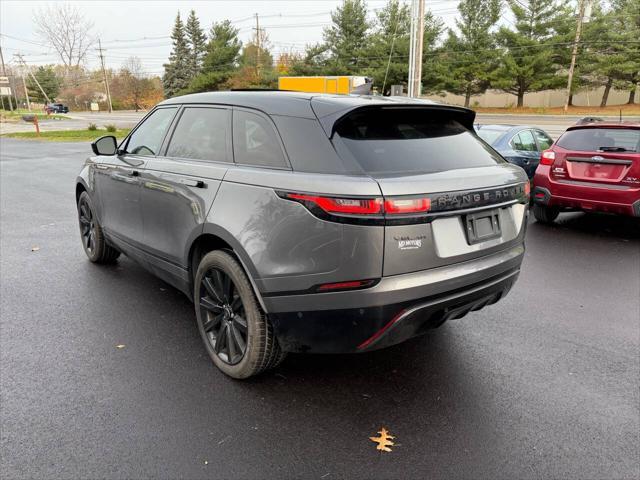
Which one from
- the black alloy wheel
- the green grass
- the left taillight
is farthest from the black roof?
the green grass

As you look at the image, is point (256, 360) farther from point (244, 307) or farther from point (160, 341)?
point (160, 341)

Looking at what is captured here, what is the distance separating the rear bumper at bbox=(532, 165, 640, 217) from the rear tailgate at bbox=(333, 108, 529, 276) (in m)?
3.97

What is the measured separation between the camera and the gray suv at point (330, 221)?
2395 mm

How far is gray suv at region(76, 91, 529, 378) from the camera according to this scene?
2.39 m

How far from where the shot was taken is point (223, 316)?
10.2 feet

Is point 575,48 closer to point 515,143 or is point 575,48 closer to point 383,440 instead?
point 515,143

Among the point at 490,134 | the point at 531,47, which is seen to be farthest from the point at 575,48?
the point at 490,134

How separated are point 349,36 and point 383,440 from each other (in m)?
52.7

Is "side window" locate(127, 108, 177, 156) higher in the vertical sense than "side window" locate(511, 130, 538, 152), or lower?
higher

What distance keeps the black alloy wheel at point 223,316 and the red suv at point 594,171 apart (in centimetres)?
551

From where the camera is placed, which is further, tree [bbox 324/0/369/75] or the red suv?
tree [bbox 324/0/369/75]

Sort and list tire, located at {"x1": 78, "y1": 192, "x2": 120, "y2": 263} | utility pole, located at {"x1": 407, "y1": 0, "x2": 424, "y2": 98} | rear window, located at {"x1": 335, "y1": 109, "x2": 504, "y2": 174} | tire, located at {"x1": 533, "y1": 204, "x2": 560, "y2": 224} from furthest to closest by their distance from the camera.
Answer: utility pole, located at {"x1": 407, "y1": 0, "x2": 424, "y2": 98} → tire, located at {"x1": 533, "y1": 204, "x2": 560, "y2": 224} → tire, located at {"x1": 78, "y1": 192, "x2": 120, "y2": 263} → rear window, located at {"x1": 335, "y1": 109, "x2": 504, "y2": 174}

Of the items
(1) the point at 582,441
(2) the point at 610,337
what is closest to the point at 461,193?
(1) the point at 582,441

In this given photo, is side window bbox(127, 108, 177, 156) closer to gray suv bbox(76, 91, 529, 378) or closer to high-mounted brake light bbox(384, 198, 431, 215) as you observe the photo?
gray suv bbox(76, 91, 529, 378)
